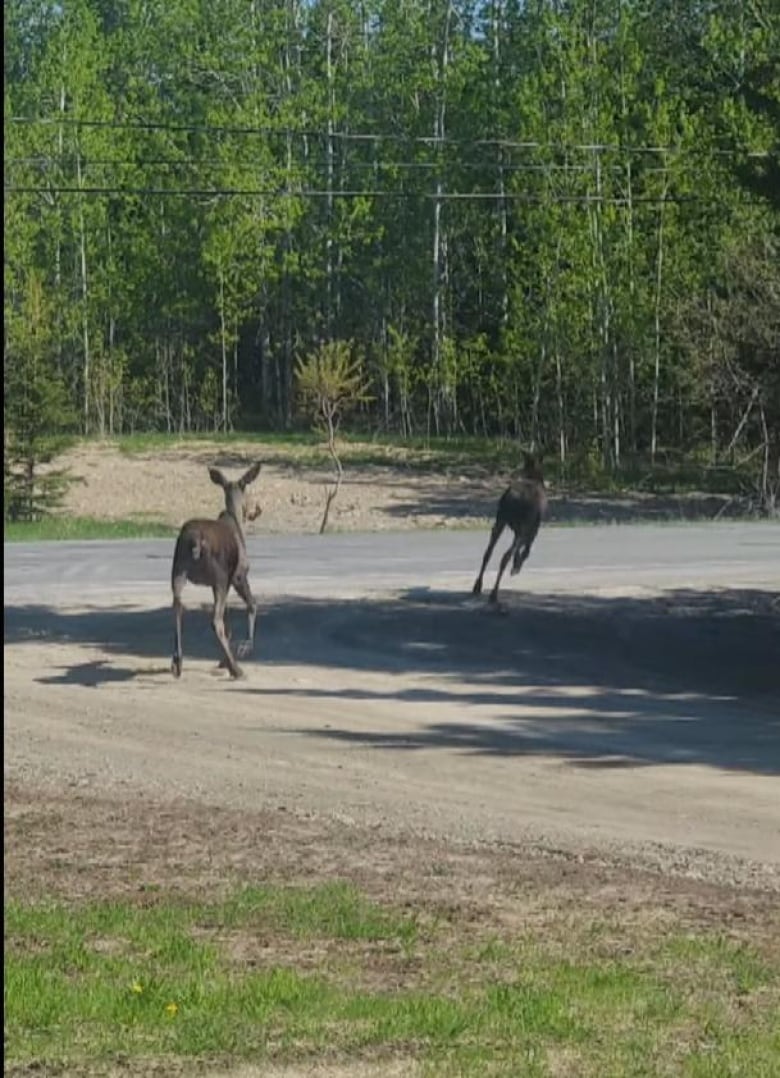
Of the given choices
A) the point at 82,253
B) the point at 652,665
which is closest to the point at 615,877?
the point at 652,665

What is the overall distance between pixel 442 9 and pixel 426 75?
135 inches

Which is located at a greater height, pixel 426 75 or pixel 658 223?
pixel 426 75

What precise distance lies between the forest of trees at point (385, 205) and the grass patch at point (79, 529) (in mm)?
8092

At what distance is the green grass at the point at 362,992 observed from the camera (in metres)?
7.37

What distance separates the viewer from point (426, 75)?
70.5 meters

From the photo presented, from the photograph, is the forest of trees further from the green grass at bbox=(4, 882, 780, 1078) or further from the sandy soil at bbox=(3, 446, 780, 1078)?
the green grass at bbox=(4, 882, 780, 1078)

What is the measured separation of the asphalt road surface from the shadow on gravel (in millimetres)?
49

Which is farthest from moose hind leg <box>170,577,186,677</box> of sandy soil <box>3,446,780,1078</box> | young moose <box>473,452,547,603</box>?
young moose <box>473,452,547,603</box>

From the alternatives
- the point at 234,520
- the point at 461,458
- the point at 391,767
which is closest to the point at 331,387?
the point at 461,458

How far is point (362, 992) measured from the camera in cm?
837

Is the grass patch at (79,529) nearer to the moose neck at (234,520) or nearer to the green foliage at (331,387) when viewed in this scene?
the green foliage at (331,387)

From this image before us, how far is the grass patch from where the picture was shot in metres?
41.7

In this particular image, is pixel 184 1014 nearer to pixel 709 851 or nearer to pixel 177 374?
pixel 709 851

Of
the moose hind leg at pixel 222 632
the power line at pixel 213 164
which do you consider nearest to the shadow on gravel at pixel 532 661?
the moose hind leg at pixel 222 632
